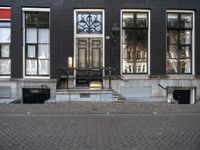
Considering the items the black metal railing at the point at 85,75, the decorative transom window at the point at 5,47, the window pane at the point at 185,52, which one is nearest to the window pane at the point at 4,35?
the decorative transom window at the point at 5,47

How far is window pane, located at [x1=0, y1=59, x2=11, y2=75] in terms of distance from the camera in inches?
882

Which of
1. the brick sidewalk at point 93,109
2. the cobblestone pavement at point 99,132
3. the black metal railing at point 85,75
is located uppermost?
the black metal railing at point 85,75

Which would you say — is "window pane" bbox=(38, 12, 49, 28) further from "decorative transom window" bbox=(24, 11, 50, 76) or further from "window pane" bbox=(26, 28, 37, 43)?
"window pane" bbox=(26, 28, 37, 43)

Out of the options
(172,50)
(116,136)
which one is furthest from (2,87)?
(116,136)

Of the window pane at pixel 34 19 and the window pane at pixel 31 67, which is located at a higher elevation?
the window pane at pixel 34 19

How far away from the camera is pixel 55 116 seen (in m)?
14.7

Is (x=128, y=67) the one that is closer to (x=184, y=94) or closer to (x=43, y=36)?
Answer: (x=184, y=94)

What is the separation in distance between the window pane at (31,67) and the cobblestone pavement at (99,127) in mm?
5071

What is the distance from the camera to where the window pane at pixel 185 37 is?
23.1 meters

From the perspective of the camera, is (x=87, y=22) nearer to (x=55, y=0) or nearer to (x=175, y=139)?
(x=55, y=0)

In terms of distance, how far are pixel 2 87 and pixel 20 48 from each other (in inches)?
95.0

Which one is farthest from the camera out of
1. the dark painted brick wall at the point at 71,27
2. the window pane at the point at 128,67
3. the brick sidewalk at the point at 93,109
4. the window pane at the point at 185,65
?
the window pane at the point at 185,65

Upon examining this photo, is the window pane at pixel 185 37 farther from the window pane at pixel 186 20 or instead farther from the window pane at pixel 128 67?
the window pane at pixel 128 67

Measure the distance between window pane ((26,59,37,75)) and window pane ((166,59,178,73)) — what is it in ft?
25.3
